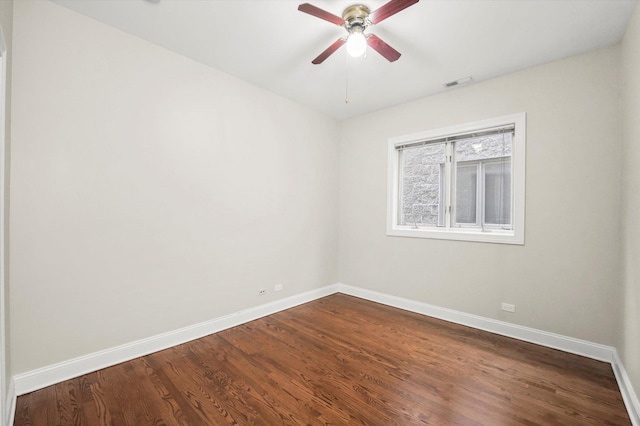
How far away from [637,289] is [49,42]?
452 cm

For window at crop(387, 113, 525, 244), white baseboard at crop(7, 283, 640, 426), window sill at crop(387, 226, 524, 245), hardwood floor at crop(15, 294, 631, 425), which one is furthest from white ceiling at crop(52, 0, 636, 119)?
hardwood floor at crop(15, 294, 631, 425)

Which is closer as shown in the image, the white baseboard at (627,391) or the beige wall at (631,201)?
the white baseboard at (627,391)

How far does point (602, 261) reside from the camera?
249 cm

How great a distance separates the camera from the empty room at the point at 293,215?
6.34 feet

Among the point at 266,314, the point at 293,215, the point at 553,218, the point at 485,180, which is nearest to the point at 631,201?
the point at 553,218

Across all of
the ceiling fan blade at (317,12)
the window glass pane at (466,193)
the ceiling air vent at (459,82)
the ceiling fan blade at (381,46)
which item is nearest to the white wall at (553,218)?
the ceiling air vent at (459,82)

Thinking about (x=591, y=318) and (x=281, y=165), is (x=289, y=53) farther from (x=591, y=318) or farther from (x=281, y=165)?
(x=591, y=318)

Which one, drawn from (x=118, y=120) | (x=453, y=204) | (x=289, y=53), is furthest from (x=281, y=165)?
(x=453, y=204)

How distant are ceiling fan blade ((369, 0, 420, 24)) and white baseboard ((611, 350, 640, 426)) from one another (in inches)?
114

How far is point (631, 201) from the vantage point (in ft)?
6.74

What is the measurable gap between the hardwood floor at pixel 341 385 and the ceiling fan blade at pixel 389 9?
263cm

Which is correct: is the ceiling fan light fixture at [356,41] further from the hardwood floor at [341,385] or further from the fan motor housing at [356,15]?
the hardwood floor at [341,385]

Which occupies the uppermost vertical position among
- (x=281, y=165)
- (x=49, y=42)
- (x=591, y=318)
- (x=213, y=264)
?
(x=49, y=42)

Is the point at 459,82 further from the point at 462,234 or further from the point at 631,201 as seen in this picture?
the point at 631,201
